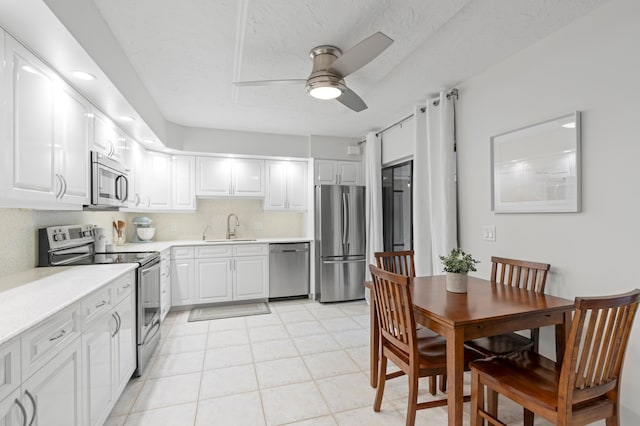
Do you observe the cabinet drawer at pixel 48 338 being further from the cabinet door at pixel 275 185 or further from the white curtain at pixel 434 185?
the cabinet door at pixel 275 185

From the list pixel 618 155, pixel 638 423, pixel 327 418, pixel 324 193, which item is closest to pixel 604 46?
pixel 618 155

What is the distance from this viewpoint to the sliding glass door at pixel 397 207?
400 centimetres

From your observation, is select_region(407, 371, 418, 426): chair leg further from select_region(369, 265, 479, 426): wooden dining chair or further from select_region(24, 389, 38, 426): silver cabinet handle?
select_region(24, 389, 38, 426): silver cabinet handle

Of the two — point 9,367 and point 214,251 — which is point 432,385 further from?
point 214,251

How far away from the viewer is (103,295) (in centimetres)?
184

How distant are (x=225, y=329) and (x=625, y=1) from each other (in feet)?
14.1

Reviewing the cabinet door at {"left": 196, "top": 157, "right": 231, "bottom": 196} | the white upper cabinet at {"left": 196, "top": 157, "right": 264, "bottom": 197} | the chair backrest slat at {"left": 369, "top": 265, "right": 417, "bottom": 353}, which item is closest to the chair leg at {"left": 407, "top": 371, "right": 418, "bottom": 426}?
the chair backrest slat at {"left": 369, "top": 265, "right": 417, "bottom": 353}

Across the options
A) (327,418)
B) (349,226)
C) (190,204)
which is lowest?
(327,418)

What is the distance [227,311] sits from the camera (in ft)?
13.8

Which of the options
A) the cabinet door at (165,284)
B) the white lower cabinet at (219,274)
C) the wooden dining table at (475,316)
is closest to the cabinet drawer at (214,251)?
the white lower cabinet at (219,274)

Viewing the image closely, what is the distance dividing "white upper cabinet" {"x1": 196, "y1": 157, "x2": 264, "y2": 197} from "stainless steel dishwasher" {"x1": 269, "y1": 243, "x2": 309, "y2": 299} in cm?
98

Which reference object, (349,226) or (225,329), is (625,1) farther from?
(225,329)

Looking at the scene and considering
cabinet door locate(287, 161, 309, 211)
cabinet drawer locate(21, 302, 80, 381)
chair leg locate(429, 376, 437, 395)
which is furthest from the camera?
cabinet door locate(287, 161, 309, 211)

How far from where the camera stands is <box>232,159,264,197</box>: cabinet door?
4707mm
